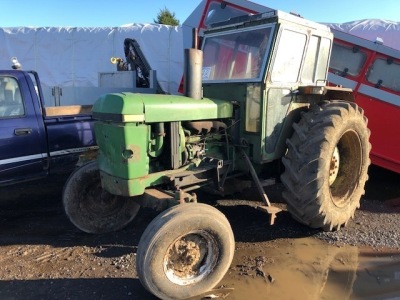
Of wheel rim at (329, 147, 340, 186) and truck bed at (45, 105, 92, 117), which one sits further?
truck bed at (45, 105, 92, 117)

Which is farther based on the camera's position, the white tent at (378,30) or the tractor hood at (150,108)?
the white tent at (378,30)

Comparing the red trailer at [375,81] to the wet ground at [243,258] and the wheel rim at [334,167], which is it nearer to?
the wet ground at [243,258]

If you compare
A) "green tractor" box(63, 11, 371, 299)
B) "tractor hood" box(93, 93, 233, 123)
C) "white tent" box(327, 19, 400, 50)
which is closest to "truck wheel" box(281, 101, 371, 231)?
"green tractor" box(63, 11, 371, 299)

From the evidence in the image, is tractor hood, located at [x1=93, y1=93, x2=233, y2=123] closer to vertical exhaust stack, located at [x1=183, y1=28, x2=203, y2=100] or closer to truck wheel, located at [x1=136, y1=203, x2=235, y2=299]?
vertical exhaust stack, located at [x1=183, y1=28, x2=203, y2=100]

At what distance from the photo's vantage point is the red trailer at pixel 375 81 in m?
6.28

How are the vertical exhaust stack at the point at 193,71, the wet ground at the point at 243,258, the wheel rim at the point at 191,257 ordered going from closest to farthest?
the wheel rim at the point at 191,257 < the wet ground at the point at 243,258 < the vertical exhaust stack at the point at 193,71

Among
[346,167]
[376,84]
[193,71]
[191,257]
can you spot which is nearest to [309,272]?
[191,257]

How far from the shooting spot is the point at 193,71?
3820 millimetres

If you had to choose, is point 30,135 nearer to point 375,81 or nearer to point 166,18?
point 375,81

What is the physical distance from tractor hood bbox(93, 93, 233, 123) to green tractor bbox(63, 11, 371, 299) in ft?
0.04

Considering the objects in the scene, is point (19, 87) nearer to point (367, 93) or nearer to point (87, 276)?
point (87, 276)

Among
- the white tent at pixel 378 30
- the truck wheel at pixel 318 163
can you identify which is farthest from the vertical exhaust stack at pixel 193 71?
the white tent at pixel 378 30

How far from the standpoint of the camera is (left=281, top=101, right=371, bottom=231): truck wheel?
3.89 meters

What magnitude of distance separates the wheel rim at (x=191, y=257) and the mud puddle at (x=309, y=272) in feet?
0.87
